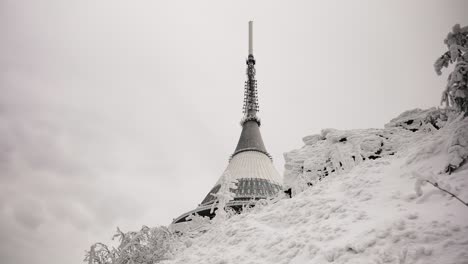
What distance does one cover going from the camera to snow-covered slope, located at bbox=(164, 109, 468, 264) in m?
4.93

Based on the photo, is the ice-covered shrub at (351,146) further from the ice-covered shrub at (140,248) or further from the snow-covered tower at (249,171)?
the snow-covered tower at (249,171)

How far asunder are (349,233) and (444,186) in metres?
1.89

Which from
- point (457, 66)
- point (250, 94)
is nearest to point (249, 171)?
point (250, 94)

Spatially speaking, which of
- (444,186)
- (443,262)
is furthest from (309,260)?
(444,186)

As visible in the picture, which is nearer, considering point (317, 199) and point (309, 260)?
point (309, 260)

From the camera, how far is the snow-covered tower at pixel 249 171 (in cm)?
2902

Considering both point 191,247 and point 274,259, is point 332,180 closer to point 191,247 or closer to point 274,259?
point 274,259

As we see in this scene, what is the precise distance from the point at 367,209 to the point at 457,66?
324 centimetres

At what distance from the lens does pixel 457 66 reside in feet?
19.9

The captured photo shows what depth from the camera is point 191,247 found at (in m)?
9.43

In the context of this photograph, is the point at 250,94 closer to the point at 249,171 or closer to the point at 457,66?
the point at 249,171

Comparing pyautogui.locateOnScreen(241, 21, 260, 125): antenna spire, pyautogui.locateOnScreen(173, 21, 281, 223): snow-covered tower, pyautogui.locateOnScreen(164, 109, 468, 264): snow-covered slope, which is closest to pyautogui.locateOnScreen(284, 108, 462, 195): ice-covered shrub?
pyautogui.locateOnScreen(164, 109, 468, 264): snow-covered slope

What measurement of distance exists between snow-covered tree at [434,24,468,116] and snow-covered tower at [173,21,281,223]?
18.9m

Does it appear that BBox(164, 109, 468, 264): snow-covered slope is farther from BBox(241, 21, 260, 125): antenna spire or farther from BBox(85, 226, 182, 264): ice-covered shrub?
BBox(241, 21, 260, 125): antenna spire
